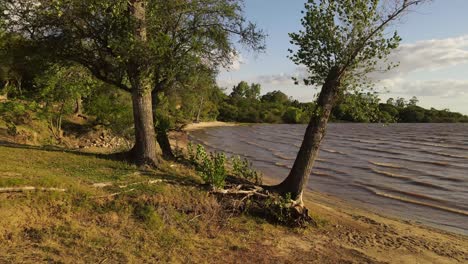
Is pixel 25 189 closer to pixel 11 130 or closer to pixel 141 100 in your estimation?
pixel 141 100

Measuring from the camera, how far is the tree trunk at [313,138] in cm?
1191

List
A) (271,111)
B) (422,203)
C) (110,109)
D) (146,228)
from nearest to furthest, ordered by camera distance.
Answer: (146,228) → (422,203) → (110,109) → (271,111)

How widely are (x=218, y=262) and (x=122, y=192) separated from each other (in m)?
3.26

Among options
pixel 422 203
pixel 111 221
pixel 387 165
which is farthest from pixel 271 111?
pixel 111 221

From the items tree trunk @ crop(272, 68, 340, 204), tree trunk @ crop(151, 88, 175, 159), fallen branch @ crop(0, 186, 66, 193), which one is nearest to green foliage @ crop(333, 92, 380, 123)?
tree trunk @ crop(272, 68, 340, 204)

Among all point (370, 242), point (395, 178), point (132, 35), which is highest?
point (132, 35)

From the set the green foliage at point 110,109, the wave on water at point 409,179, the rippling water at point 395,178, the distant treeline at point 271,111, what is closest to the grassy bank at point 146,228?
the rippling water at point 395,178

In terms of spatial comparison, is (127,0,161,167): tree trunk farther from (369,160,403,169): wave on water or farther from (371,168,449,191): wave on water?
(369,160,403,169): wave on water

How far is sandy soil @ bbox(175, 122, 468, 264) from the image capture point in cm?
988

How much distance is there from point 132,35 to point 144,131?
3254 mm

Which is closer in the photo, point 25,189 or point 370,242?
point 25,189

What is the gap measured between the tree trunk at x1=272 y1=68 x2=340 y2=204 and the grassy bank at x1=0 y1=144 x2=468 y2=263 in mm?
1436

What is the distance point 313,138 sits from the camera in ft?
40.3

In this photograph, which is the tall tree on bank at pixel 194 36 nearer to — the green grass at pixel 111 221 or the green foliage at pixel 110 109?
the green grass at pixel 111 221
